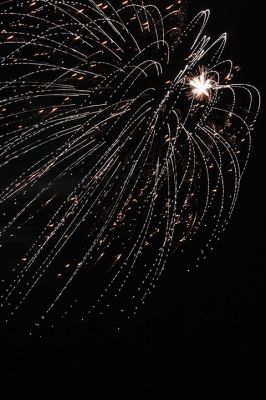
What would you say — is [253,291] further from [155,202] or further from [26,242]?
[26,242]

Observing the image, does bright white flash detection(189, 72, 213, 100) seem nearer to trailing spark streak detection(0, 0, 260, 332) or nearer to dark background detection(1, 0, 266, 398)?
trailing spark streak detection(0, 0, 260, 332)

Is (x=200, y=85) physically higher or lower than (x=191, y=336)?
higher

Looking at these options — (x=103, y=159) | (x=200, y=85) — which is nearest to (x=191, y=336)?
(x=103, y=159)

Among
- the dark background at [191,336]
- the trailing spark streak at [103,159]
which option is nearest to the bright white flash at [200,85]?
the trailing spark streak at [103,159]

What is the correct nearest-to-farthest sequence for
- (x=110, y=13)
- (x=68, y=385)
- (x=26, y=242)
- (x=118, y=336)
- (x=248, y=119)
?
(x=68, y=385), (x=118, y=336), (x=26, y=242), (x=110, y=13), (x=248, y=119)

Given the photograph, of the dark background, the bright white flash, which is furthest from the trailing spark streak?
the dark background

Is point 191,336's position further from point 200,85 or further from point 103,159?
point 200,85

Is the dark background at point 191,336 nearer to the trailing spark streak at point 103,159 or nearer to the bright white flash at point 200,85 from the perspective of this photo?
the trailing spark streak at point 103,159

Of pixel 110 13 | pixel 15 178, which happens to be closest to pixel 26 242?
pixel 15 178
